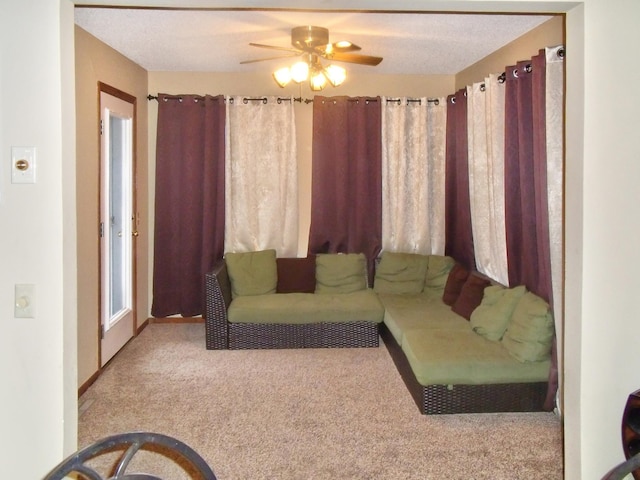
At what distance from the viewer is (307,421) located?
3512 mm

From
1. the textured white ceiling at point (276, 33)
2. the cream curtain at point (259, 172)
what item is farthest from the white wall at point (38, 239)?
the cream curtain at point (259, 172)

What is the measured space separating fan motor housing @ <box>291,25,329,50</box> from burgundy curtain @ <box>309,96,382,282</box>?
5.96ft

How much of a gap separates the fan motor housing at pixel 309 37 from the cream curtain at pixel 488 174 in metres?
1.42

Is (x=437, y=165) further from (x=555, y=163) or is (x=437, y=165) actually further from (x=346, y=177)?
(x=555, y=163)

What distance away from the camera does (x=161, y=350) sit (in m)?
4.96

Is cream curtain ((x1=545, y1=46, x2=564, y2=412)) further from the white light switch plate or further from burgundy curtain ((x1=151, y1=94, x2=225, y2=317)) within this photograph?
burgundy curtain ((x1=151, y1=94, x2=225, y2=317))

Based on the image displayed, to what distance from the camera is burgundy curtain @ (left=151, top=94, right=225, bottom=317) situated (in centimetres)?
557

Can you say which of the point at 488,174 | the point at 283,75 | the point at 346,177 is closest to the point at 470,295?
the point at 488,174

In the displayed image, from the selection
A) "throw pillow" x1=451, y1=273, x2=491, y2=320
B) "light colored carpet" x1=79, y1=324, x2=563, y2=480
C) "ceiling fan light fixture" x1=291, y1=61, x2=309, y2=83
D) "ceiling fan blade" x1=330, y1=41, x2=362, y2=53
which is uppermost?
"ceiling fan blade" x1=330, y1=41, x2=362, y2=53

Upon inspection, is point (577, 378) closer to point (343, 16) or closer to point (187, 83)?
point (343, 16)

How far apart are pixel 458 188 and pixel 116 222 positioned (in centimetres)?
311

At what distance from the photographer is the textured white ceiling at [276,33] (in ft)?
12.0

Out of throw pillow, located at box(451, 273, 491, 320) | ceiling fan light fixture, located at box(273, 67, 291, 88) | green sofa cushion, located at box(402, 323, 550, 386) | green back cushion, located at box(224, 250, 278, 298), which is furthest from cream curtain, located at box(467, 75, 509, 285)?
green back cushion, located at box(224, 250, 278, 298)

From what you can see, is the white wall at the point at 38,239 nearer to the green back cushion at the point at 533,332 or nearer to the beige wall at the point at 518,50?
the beige wall at the point at 518,50
